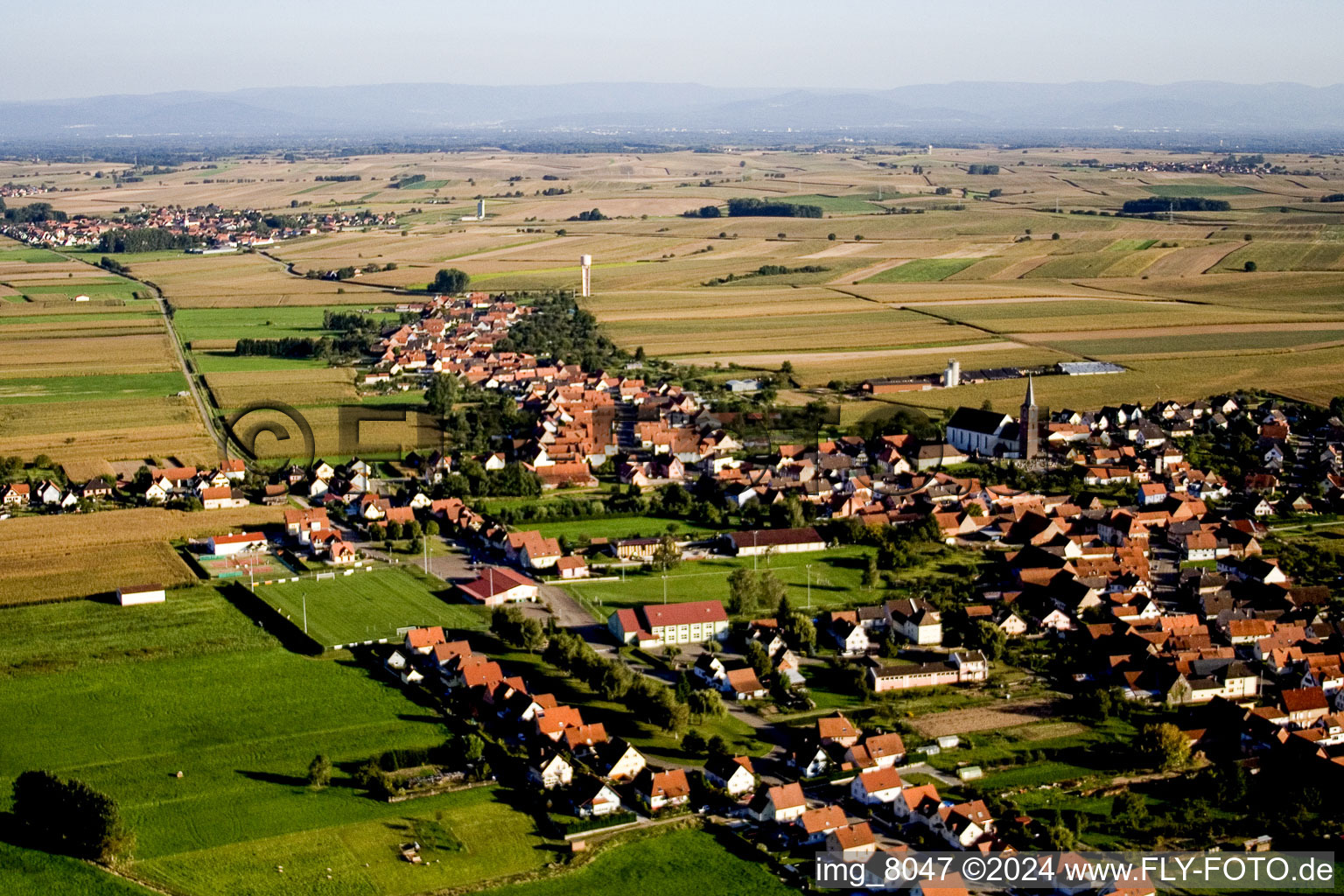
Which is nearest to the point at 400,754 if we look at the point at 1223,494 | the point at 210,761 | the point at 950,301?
the point at 210,761

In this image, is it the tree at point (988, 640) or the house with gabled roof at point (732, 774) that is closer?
the house with gabled roof at point (732, 774)

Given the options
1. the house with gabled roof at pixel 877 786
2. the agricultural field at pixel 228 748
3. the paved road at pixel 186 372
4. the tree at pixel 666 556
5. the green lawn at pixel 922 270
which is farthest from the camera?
the green lawn at pixel 922 270

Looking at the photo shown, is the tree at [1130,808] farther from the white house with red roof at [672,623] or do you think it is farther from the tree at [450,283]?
the tree at [450,283]

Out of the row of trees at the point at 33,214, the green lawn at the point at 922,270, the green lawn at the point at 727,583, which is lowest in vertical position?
the green lawn at the point at 727,583

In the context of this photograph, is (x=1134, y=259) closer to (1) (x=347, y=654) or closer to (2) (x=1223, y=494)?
(2) (x=1223, y=494)

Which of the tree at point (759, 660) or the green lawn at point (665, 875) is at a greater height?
the tree at point (759, 660)

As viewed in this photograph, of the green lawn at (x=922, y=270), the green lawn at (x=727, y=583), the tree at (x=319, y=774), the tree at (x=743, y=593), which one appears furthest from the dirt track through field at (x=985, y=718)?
the green lawn at (x=922, y=270)

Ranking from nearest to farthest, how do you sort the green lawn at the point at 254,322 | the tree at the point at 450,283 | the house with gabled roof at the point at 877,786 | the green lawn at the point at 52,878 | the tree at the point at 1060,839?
1. the green lawn at the point at 52,878
2. the tree at the point at 1060,839
3. the house with gabled roof at the point at 877,786
4. the green lawn at the point at 254,322
5. the tree at the point at 450,283
